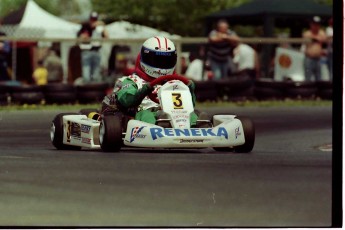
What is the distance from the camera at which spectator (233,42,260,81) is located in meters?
20.2

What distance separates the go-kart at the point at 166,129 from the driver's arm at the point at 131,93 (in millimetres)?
97

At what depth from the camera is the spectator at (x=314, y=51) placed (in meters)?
19.7

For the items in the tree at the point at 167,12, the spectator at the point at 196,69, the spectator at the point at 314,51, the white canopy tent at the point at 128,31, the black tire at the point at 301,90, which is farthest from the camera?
the tree at the point at 167,12

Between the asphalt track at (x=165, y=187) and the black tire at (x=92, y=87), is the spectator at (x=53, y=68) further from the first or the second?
the asphalt track at (x=165, y=187)

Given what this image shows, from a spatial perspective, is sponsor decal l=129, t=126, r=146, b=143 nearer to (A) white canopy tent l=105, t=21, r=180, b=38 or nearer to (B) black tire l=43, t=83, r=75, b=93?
(B) black tire l=43, t=83, r=75, b=93

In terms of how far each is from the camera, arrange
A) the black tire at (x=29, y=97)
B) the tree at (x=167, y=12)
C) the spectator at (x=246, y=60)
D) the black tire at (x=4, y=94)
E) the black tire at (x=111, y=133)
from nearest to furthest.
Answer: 1. the black tire at (x=111, y=133)
2. the black tire at (x=4, y=94)
3. the black tire at (x=29, y=97)
4. the spectator at (x=246, y=60)
5. the tree at (x=167, y=12)

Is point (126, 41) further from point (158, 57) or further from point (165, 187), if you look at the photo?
point (165, 187)

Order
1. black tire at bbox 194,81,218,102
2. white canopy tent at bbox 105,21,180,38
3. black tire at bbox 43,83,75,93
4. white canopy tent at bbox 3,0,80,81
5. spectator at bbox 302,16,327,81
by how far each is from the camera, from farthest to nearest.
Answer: white canopy tent at bbox 105,21,180,38
white canopy tent at bbox 3,0,80,81
spectator at bbox 302,16,327,81
black tire at bbox 194,81,218,102
black tire at bbox 43,83,75,93

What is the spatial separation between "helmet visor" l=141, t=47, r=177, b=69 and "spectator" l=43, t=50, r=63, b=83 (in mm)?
8522

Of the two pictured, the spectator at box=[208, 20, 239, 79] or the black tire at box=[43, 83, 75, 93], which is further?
the spectator at box=[208, 20, 239, 79]

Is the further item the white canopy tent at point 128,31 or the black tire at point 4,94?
the white canopy tent at point 128,31

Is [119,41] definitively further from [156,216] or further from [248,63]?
[156,216]

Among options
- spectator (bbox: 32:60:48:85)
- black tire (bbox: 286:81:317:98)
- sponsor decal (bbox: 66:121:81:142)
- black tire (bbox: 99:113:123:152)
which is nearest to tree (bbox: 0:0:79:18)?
spectator (bbox: 32:60:48:85)

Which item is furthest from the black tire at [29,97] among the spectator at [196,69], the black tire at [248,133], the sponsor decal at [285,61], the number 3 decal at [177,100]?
the black tire at [248,133]
